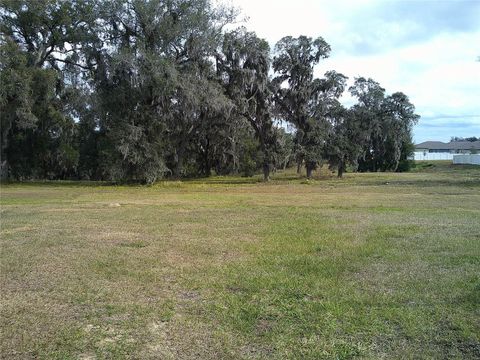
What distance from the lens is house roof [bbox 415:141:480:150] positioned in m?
101

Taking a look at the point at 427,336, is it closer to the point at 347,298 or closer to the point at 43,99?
the point at 347,298

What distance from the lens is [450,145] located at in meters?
107

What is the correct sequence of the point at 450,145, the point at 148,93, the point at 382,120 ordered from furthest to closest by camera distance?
the point at 450,145
the point at 382,120
the point at 148,93

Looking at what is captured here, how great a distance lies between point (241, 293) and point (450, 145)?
369 ft

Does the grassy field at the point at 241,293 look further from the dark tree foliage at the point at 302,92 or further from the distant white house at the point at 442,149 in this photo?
the distant white house at the point at 442,149

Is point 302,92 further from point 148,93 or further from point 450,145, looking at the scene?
point 450,145

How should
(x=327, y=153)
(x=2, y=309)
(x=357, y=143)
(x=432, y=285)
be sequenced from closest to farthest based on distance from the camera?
(x=2, y=309) → (x=432, y=285) → (x=327, y=153) → (x=357, y=143)

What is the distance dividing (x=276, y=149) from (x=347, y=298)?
33.0 metres

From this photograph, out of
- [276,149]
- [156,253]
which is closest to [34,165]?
[276,149]

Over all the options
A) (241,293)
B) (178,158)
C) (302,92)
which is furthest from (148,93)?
(241,293)

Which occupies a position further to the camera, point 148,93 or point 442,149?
point 442,149

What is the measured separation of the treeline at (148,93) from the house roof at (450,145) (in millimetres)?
67438

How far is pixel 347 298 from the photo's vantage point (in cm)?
525

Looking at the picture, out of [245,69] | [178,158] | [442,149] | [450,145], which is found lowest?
[178,158]
